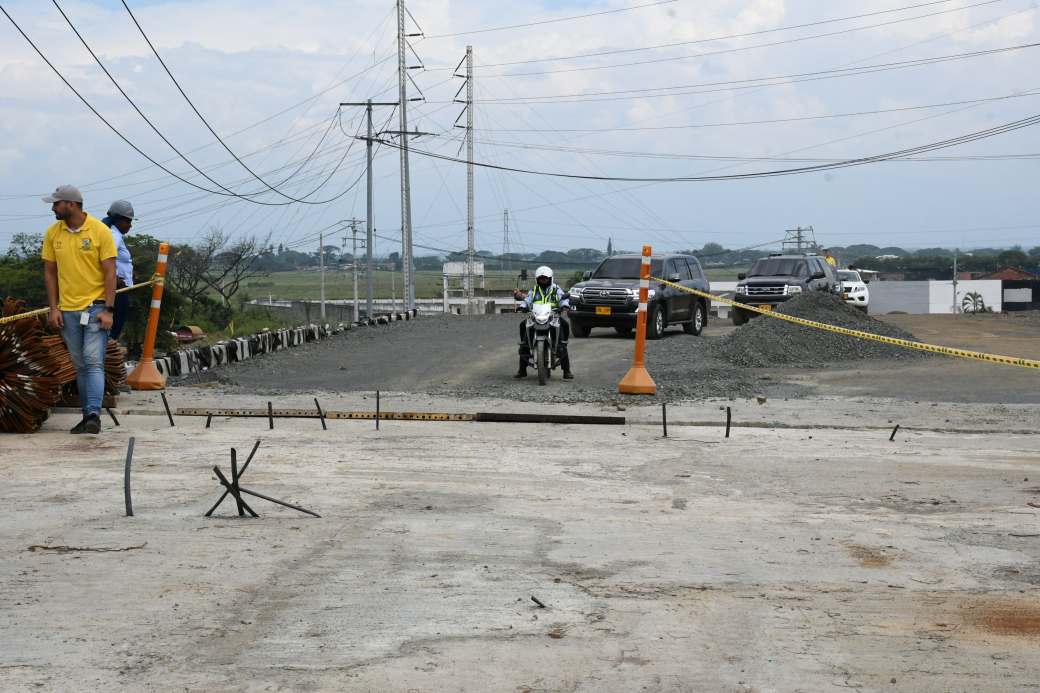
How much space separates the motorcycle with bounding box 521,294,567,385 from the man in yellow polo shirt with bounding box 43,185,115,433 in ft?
20.6

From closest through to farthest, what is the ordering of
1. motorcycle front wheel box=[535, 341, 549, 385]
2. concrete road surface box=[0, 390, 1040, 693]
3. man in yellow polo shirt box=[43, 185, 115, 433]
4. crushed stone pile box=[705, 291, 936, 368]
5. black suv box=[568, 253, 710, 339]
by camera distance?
concrete road surface box=[0, 390, 1040, 693], man in yellow polo shirt box=[43, 185, 115, 433], motorcycle front wheel box=[535, 341, 549, 385], crushed stone pile box=[705, 291, 936, 368], black suv box=[568, 253, 710, 339]

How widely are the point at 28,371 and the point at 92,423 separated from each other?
34.5 inches

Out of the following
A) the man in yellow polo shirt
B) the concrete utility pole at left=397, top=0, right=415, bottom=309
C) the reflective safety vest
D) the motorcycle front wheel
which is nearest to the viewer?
the man in yellow polo shirt

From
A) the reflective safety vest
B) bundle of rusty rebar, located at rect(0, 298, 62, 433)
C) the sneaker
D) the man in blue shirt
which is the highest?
the man in blue shirt

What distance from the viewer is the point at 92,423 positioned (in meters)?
8.58

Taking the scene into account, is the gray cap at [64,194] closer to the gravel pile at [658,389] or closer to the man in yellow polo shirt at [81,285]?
the man in yellow polo shirt at [81,285]

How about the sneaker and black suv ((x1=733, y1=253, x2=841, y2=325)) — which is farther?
black suv ((x1=733, y1=253, x2=841, y2=325))

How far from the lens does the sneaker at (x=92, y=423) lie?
28.2 ft

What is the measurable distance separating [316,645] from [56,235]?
6.33m

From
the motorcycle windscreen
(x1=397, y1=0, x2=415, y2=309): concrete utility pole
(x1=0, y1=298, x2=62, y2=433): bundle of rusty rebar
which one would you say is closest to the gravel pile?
the motorcycle windscreen

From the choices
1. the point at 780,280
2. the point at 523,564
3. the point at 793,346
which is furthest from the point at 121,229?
the point at 780,280

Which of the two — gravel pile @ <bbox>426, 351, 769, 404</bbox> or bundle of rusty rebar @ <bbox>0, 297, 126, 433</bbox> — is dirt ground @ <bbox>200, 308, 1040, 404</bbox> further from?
bundle of rusty rebar @ <bbox>0, 297, 126, 433</bbox>

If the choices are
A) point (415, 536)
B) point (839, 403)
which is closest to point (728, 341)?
point (839, 403)

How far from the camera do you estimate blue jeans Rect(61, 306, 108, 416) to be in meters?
8.83
